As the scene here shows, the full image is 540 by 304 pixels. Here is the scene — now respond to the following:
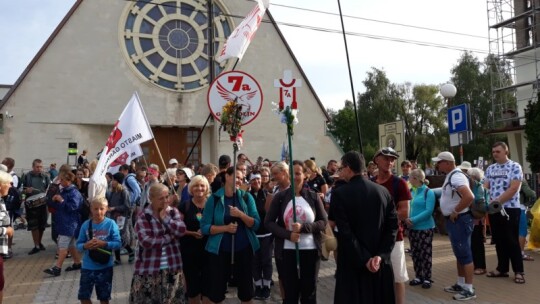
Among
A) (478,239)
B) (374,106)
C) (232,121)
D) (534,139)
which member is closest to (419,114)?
(374,106)

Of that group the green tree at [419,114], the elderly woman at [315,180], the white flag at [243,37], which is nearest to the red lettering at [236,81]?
the white flag at [243,37]

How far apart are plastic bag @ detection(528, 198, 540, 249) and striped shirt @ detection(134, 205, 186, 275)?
709cm

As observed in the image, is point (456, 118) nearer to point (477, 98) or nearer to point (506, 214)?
point (506, 214)

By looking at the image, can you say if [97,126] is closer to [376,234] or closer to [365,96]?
[376,234]

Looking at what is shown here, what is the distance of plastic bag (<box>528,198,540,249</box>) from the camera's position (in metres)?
9.43

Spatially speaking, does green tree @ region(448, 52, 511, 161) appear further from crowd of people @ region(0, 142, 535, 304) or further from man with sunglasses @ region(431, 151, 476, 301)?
man with sunglasses @ region(431, 151, 476, 301)

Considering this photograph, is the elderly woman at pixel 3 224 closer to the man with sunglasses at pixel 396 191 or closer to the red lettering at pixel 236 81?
the red lettering at pixel 236 81

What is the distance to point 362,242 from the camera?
4.57m

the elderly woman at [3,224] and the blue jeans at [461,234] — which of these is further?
the blue jeans at [461,234]

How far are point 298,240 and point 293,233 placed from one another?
3.9 inches

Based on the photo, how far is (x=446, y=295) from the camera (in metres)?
7.12

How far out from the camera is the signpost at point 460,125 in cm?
1017

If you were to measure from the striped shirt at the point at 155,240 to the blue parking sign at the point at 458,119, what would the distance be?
6928mm

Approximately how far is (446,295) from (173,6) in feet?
70.3
